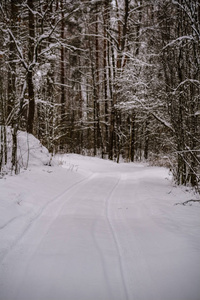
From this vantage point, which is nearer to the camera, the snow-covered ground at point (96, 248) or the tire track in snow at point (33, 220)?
the snow-covered ground at point (96, 248)

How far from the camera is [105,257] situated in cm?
259

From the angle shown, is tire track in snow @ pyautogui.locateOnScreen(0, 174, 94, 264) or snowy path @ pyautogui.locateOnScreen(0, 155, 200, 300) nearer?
snowy path @ pyautogui.locateOnScreen(0, 155, 200, 300)

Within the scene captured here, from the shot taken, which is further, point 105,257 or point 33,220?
Answer: point 33,220

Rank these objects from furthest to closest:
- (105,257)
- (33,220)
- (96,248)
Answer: (33,220) < (96,248) < (105,257)

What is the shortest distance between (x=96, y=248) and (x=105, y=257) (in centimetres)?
23

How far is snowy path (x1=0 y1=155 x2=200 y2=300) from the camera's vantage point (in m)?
2.03

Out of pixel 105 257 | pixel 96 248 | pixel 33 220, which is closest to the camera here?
pixel 105 257

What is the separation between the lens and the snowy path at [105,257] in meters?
2.03

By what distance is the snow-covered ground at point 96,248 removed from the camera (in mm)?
2053

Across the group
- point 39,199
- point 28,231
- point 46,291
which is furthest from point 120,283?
point 39,199

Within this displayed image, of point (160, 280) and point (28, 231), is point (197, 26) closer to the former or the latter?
point (160, 280)

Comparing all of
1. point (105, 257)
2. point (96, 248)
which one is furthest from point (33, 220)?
point (105, 257)

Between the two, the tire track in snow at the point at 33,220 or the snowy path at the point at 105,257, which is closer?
the snowy path at the point at 105,257

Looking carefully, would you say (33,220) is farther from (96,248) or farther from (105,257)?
(105,257)
